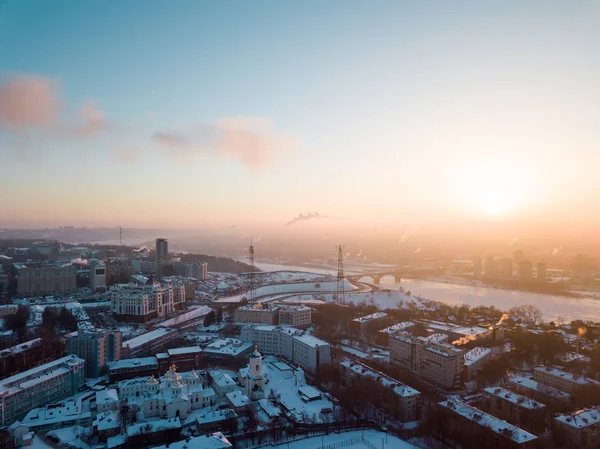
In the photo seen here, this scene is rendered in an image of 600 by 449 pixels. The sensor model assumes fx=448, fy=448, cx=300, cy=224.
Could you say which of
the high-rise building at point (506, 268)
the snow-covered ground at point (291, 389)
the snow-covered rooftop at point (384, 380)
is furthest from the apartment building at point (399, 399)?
the high-rise building at point (506, 268)

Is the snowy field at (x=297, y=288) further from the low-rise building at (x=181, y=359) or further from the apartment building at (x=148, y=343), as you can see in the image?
the low-rise building at (x=181, y=359)

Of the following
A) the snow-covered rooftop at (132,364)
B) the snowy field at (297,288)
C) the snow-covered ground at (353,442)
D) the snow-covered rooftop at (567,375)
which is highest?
the snow-covered rooftop at (567,375)

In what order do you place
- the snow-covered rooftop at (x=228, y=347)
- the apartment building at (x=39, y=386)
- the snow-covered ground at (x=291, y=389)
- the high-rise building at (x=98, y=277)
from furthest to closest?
the high-rise building at (x=98, y=277) < the snow-covered rooftop at (x=228, y=347) < the snow-covered ground at (x=291, y=389) < the apartment building at (x=39, y=386)

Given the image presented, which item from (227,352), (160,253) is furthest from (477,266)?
(227,352)

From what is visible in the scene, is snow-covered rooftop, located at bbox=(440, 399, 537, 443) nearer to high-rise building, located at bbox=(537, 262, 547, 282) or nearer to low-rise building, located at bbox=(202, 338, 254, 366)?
low-rise building, located at bbox=(202, 338, 254, 366)

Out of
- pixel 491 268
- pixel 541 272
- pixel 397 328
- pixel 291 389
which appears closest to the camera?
pixel 291 389

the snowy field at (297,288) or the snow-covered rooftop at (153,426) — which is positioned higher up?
the snow-covered rooftop at (153,426)

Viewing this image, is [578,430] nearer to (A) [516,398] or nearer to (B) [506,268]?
(A) [516,398]
